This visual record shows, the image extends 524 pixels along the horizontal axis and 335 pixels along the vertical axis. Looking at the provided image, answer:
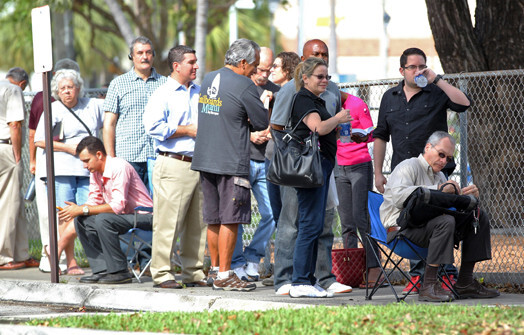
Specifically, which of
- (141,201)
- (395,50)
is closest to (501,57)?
(141,201)

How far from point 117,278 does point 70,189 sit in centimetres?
142

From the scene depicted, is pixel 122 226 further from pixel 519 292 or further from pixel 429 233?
pixel 519 292

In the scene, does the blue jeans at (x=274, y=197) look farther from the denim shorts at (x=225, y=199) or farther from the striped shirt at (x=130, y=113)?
the striped shirt at (x=130, y=113)

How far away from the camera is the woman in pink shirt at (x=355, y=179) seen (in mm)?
8758

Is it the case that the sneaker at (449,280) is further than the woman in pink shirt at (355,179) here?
No

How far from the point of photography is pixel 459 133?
935cm

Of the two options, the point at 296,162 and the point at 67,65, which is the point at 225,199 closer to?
the point at 296,162

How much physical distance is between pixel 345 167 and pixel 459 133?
134cm

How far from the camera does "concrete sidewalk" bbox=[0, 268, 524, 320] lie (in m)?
7.54

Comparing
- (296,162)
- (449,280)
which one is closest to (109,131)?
(296,162)

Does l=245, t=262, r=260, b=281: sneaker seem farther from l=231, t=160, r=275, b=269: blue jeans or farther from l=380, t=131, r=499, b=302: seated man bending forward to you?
l=380, t=131, r=499, b=302: seated man bending forward

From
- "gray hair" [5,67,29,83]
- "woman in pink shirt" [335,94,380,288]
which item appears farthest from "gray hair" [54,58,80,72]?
"woman in pink shirt" [335,94,380,288]

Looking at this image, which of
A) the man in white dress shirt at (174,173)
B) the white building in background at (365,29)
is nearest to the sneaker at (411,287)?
the man in white dress shirt at (174,173)

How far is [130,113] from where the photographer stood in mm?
9562
